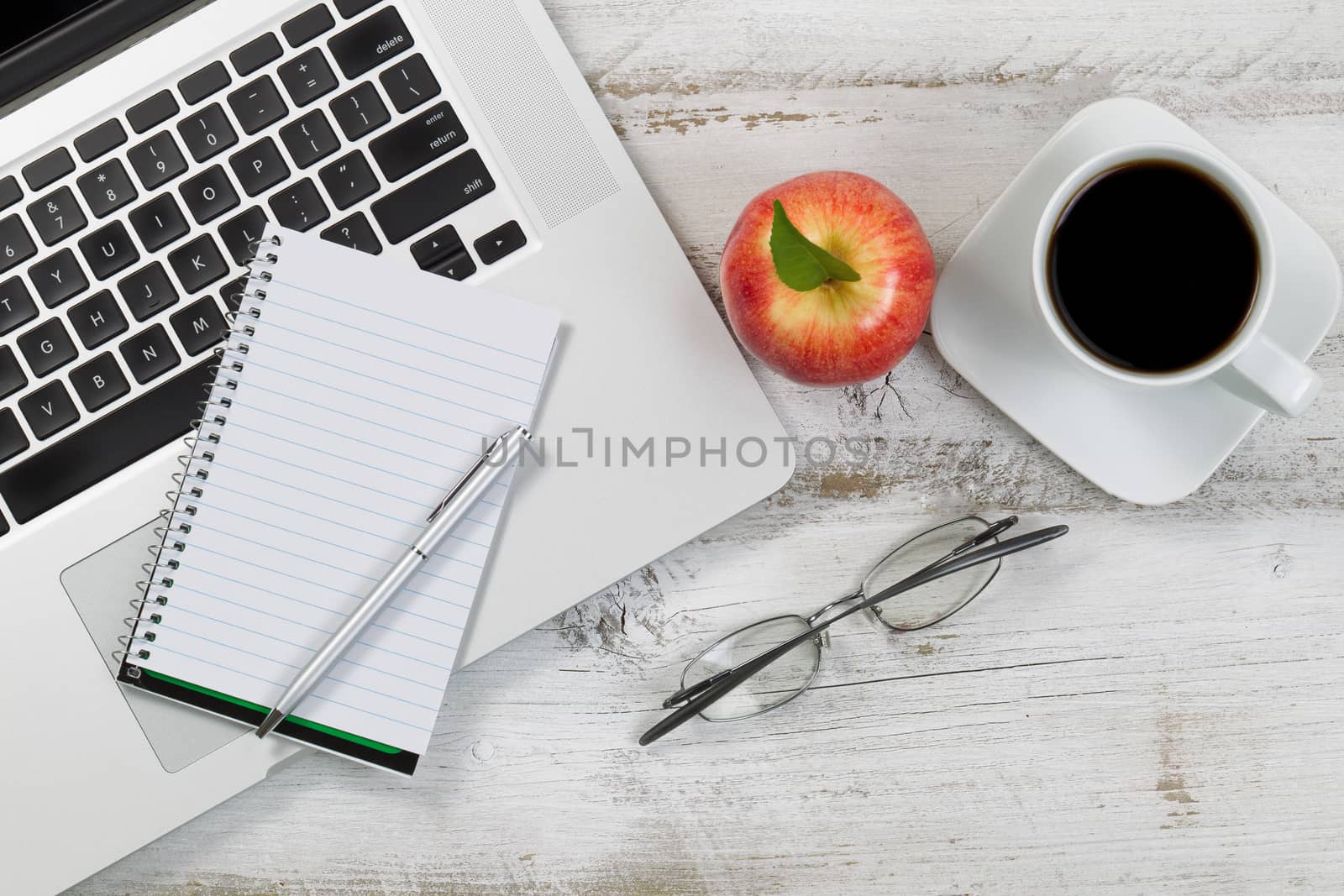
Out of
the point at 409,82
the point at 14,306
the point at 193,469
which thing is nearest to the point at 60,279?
the point at 14,306

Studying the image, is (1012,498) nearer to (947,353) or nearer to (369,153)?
(947,353)

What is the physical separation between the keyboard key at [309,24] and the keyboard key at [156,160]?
96mm

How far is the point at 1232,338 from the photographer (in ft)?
1.52

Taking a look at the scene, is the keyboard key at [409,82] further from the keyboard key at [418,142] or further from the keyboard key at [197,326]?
the keyboard key at [197,326]

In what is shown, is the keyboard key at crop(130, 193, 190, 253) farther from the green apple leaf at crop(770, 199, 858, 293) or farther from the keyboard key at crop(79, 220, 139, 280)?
the green apple leaf at crop(770, 199, 858, 293)

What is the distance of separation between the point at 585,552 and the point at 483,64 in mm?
302

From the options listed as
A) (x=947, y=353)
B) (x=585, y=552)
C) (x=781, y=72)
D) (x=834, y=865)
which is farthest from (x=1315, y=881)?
(x=781, y=72)

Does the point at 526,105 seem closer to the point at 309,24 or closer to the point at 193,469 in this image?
the point at 309,24

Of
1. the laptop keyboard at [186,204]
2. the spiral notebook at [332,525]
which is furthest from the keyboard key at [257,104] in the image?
the spiral notebook at [332,525]

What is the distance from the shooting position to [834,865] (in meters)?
0.62

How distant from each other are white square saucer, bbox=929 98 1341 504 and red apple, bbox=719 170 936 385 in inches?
2.8

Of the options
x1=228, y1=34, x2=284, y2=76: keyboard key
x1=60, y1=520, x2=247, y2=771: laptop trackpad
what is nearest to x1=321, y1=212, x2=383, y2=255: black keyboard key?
x1=228, y1=34, x2=284, y2=76: keyboard key

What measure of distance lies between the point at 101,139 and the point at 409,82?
185 mm

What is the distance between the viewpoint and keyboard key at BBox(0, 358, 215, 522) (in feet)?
1.72
